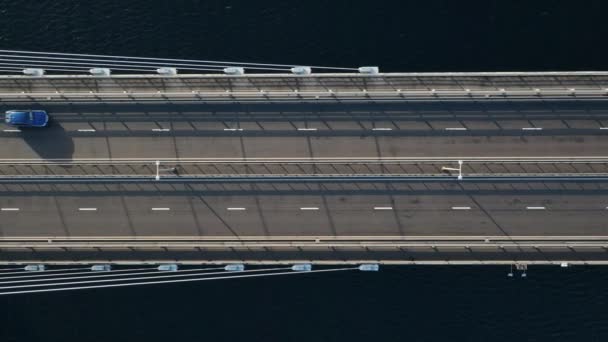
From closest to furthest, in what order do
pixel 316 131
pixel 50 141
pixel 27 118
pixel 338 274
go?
1. pixel 27 118
2. pixel 316 131
3. pixel 50 141
4. pixel 338 274

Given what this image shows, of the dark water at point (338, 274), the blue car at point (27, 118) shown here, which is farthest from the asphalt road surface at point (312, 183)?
the dark water at point (338, 274)

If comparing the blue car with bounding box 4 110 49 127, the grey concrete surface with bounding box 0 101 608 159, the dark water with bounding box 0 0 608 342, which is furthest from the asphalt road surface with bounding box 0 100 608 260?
the dark water with bounding box 0 0 608 342

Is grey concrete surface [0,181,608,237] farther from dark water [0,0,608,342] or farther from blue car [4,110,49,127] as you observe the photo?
dark water [0,0,608,342]

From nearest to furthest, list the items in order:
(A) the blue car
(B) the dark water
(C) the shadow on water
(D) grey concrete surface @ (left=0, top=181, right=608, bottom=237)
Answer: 1. (D) grey concrete surface @ (left=0, top=181, right=608, bottom=237)
2. (A) the blue car
3. (C) the shadow on water
4. (B) the dark water

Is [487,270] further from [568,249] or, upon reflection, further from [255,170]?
[255,170]

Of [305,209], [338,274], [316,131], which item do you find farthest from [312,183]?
[338,274]

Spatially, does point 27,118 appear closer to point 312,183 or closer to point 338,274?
point 312,183
